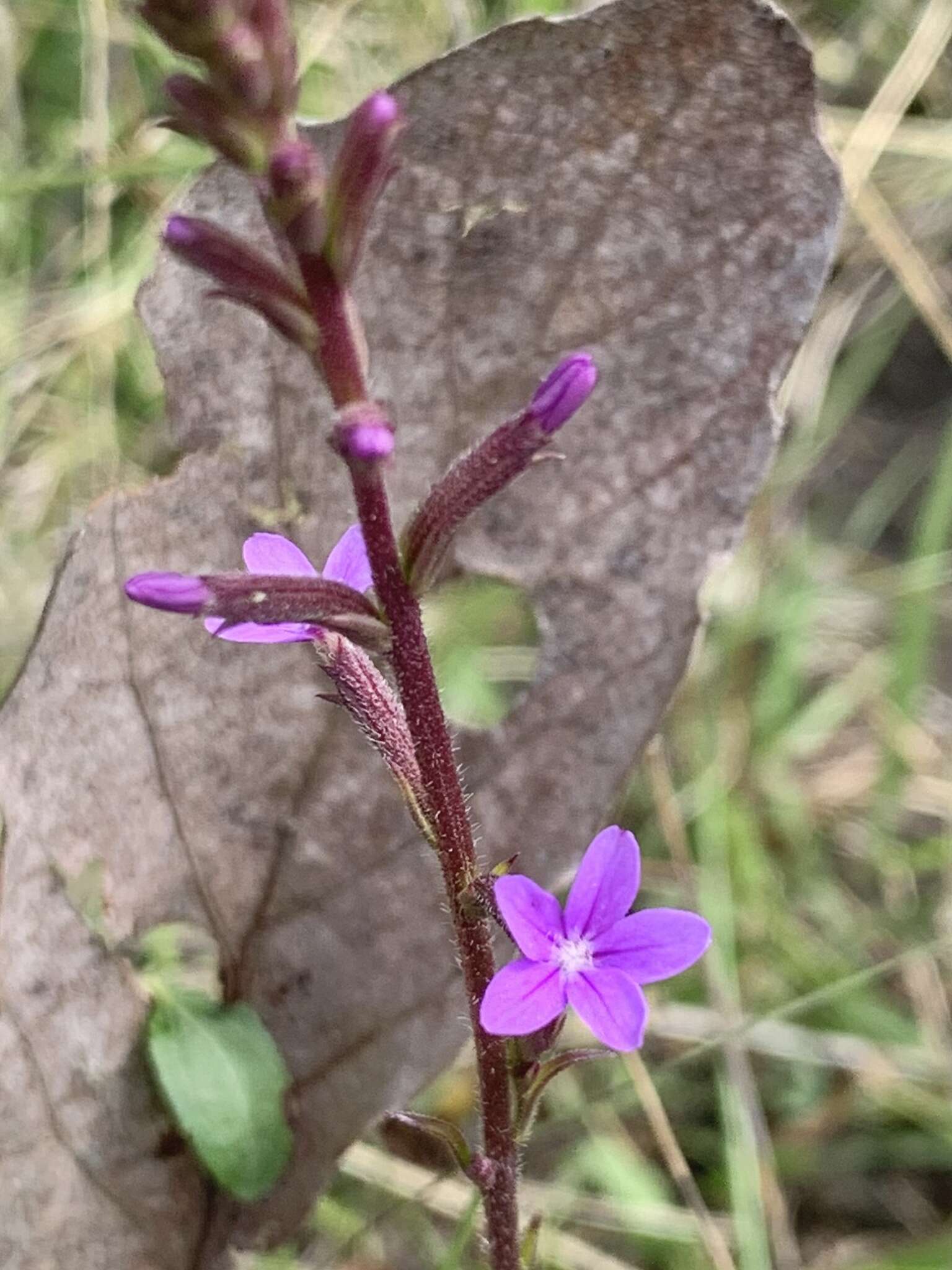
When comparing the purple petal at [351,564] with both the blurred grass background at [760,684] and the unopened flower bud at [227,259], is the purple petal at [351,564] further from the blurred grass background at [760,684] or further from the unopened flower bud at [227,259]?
the blurred grass background at [760,684]

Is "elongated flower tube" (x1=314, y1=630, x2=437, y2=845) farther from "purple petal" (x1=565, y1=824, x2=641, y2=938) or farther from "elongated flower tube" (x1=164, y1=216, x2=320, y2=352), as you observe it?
"elongated flower tube" (x1=164, y1=216, x2=320, y2=352)

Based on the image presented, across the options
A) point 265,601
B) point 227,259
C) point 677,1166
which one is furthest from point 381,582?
point 677,1166

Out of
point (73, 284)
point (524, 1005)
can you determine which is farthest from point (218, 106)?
point (73, 284)

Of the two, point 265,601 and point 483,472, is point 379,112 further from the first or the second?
point 265,601

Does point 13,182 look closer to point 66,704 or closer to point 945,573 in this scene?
point 66,704

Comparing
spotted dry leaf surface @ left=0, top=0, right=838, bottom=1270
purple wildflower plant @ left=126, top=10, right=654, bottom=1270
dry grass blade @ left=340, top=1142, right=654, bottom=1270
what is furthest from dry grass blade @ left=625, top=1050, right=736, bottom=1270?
purple wildflower plant @ left=126, top=10, right=654, bottom=1270

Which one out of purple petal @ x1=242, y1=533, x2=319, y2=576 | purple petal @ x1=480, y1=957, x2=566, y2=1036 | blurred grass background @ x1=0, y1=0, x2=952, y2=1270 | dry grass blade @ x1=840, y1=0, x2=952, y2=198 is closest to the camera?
purple petal @ x1=480, y1=957, x2=566, y2=1036
